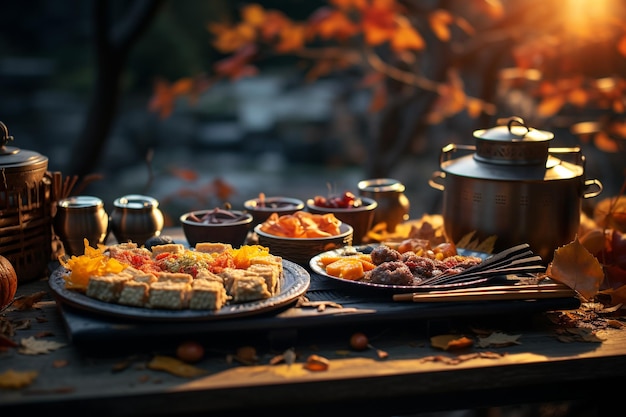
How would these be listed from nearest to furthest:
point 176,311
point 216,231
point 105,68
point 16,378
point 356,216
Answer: point 16,378, point 176,311, point 216,231, point 356,216, point 105,68

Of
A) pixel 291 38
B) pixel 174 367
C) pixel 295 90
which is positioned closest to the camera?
pixel 174 367

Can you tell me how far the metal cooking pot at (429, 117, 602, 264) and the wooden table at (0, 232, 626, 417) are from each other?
619 mm

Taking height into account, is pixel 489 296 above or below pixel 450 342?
above

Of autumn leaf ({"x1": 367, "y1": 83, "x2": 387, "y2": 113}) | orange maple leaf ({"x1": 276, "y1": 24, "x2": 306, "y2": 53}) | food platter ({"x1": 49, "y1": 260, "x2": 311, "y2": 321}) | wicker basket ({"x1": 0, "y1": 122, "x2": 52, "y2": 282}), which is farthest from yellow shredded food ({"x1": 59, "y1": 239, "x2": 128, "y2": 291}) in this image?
autumn leaf ({"x1": 367, "y1": 83, "x2": 387, "y2": 113})

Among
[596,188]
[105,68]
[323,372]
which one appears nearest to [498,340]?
[323,372]

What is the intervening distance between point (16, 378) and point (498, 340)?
1.64 meters

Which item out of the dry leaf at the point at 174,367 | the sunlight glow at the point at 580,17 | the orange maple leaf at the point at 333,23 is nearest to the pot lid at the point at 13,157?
the dry leaf at the point at 174,367

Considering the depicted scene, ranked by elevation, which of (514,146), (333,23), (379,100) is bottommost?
(379,100)

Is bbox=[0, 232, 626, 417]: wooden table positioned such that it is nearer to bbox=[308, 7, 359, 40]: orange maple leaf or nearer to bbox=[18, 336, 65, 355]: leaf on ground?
bbox=[18, 336, 65, 355]: leaf on ground

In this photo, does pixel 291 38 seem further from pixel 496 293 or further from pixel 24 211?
pixel 496 293

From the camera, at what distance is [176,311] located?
2459 millimetres

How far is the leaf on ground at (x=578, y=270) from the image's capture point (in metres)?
2.86

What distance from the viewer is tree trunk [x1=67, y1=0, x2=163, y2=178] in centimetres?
528

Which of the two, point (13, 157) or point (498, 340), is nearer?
→ point (498, 340)
